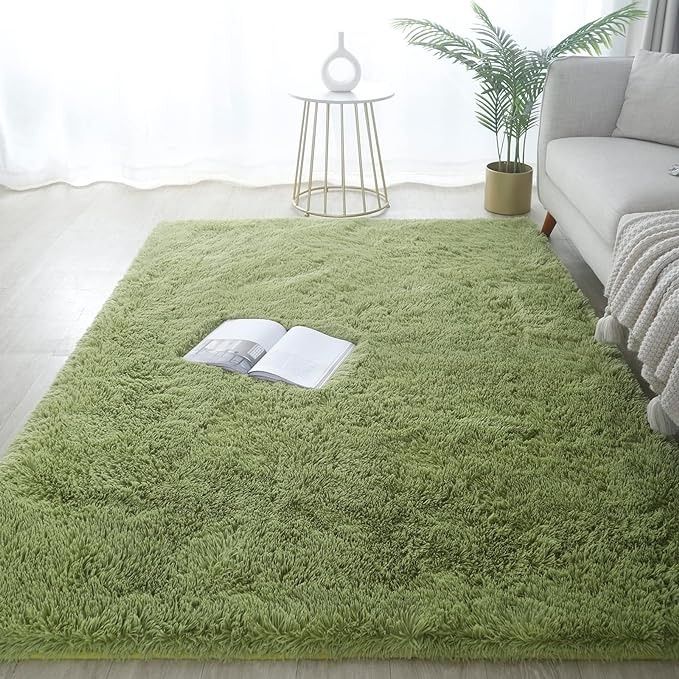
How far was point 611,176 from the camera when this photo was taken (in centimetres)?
265

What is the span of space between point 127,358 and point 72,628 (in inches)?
40.4

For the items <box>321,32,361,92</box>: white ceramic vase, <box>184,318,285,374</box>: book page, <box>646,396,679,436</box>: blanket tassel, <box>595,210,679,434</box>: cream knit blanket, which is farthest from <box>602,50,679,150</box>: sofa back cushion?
<box>184,318,285,374</box>: book page

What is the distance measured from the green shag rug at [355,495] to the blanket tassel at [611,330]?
0.05 meters

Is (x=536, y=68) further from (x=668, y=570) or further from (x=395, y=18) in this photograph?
(x=668, y=570)

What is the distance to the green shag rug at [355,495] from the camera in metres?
1.51

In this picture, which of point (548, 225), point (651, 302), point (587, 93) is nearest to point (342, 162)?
point (548, 225)

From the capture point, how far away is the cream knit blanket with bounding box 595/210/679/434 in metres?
1.92

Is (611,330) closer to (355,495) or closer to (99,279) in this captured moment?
(355,495)

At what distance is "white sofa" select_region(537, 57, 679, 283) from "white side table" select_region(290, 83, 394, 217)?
0.75 metres

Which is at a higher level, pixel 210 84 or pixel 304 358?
pixel 210 84

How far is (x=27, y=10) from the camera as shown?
12.8ft

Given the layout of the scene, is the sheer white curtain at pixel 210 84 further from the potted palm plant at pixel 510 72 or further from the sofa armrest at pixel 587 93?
the sofa armrest at pixel 587 93

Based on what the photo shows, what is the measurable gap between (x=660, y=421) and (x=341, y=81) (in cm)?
216

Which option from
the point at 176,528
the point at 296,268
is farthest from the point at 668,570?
the point at 296,268
